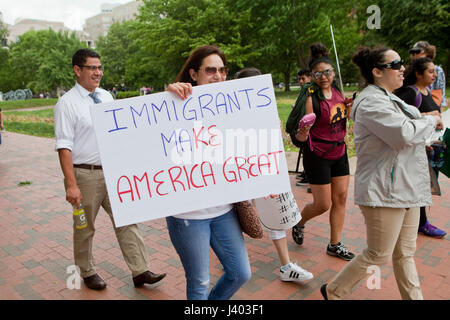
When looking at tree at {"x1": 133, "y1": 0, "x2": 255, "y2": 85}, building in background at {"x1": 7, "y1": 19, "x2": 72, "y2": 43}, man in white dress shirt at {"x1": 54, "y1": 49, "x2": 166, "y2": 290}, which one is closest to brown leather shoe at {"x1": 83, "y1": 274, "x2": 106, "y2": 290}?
man in white dress shirt at {"x1": 54, "y1": 49, "x2": 166, "y2": 290}

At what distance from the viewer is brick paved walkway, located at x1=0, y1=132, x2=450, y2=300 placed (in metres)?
3.07

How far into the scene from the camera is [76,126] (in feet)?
9.30

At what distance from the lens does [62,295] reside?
316cm

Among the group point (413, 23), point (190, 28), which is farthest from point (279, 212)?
point (190, 28)

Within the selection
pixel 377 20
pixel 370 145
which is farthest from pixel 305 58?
pixel 370 145

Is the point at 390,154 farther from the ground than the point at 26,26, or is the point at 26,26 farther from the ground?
the point at 26,26

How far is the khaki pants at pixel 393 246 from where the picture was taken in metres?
2.33

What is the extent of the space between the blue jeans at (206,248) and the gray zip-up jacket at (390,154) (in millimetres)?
923

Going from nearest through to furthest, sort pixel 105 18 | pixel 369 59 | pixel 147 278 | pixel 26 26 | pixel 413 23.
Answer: pixel 369 59 → pixel 147 278 → pixel 413 23 → pixel 26 26 → pixel 105 18

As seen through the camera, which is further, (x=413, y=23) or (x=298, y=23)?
(x=298, y=23)

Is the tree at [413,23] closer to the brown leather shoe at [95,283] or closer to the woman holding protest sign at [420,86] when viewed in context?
the woman holding protest sign at [420,86]

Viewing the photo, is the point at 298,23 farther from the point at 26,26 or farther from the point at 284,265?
the point at 26,26

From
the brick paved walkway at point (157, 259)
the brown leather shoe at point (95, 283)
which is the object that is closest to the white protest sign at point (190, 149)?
the brick paved walkway at point (157, 259)

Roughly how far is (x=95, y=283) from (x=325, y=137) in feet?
8.13
